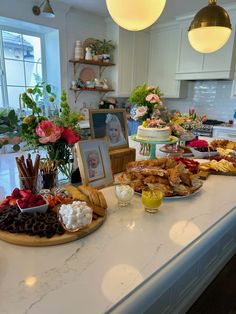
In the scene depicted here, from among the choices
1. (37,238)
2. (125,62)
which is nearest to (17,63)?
(125,62)

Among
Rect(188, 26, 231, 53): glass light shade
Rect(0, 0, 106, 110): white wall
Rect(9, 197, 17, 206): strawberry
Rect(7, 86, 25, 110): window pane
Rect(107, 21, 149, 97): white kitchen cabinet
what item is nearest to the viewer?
Rect(9, 197, 17, 206): strawberry

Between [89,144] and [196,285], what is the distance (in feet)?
3.58

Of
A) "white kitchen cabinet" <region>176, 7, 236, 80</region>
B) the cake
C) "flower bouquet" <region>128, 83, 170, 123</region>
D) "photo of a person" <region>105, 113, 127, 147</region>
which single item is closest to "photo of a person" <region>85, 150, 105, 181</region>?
"photo of a person" <region>105, 113, 127, 147</region>

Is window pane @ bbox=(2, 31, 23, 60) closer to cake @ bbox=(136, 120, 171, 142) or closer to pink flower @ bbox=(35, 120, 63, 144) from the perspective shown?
cake @ bbox=(136, 120, 171, 142)

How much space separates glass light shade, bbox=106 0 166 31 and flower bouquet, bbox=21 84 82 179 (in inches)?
22.5

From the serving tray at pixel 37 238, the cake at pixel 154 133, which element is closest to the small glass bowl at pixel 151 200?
the serving tray at pixel 37 238

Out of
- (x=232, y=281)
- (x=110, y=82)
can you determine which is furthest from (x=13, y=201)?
(x=110, y=82)

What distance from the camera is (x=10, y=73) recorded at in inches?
133

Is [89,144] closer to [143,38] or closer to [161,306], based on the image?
[161,306]

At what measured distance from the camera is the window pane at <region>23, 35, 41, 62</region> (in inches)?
139

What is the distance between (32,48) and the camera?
11.9 ft

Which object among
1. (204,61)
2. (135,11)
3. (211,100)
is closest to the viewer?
(135,11)

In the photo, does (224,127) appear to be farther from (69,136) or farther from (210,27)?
(69,136)

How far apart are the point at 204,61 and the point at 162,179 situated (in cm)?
330
